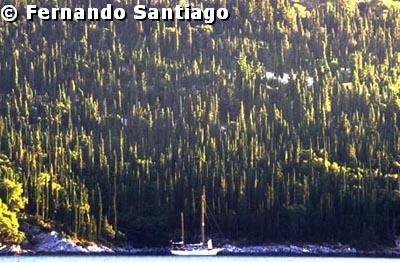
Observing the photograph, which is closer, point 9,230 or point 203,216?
point 9,230

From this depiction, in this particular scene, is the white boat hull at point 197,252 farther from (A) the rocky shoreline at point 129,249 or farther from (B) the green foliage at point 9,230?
(B) the green foliage at point 9,230

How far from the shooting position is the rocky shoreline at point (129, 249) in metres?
178

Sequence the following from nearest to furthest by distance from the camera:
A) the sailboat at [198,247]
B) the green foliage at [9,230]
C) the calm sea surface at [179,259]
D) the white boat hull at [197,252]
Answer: the calm sea surface at [179,259] < the green foliage at [9,230] < the white boat hull at [197,252] < the sailboat at [198,247]

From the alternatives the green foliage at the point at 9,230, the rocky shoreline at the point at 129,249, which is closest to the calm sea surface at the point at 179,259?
the rocky shoreline at the point at 129,249

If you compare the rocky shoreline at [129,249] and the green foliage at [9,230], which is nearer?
the green foliage at [9,230]

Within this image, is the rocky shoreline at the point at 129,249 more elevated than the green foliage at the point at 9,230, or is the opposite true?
the green foliage at the point at 9,230

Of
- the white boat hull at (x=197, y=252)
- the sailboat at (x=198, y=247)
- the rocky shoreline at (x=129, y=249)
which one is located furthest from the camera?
the sailboat at (x=198, y=247)

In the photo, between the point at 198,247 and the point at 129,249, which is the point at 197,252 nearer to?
the point at 198,247

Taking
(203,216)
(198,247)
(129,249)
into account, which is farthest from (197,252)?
(129,249)

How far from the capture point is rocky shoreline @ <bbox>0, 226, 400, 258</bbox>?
177775mm

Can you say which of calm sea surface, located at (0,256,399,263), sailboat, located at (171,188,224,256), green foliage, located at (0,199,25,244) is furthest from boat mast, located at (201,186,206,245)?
green foliage, located at (0,199,25,244)

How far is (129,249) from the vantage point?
615 ft

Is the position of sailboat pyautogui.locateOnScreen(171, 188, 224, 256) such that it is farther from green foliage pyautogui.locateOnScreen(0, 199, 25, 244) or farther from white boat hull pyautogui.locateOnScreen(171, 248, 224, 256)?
green foliage pyautogui.locateOnScreen(0, 199, 25, 244)

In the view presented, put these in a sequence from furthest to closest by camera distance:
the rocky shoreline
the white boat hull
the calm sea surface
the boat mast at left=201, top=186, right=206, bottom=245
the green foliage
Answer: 1. the boat mast at left=201, top=186, right=206, bottom=245
2. the rocky shoreline
3. the white boat hull
4. the green foliage
5. the calm sea surface
